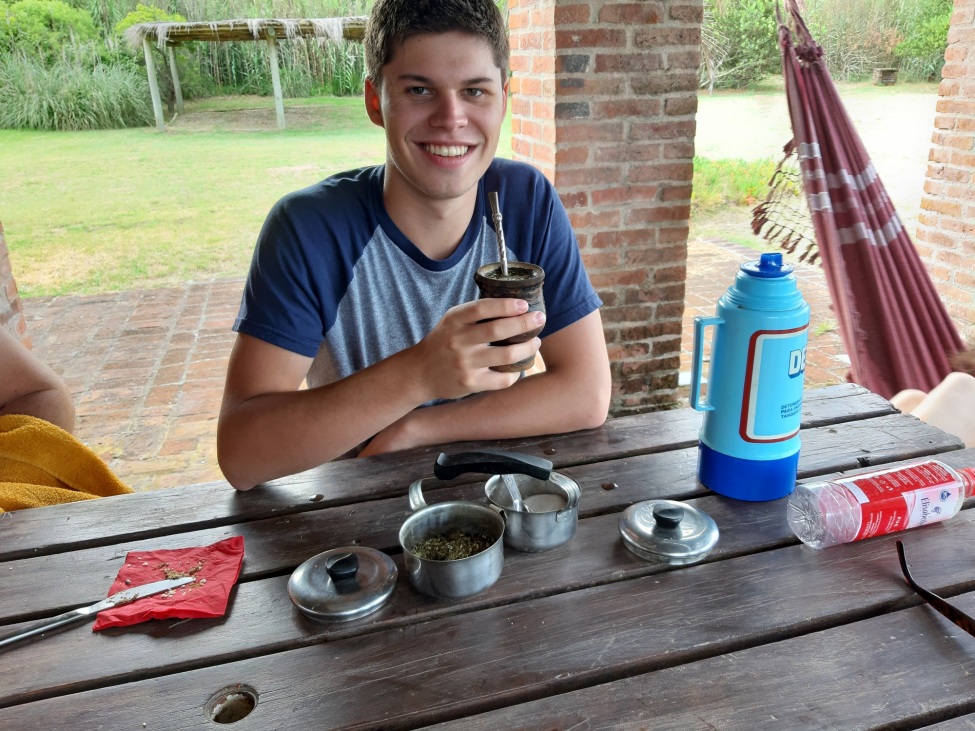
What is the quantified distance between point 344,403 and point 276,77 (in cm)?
849

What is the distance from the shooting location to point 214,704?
631mm

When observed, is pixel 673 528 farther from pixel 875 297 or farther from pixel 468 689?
pixel 875 297

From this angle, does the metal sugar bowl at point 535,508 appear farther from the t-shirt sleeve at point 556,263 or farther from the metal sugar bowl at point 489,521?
the t-shirt sleeve at point 556,263

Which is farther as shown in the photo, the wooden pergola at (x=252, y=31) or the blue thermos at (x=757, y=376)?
the wooden pergola at (x=252, y=31)

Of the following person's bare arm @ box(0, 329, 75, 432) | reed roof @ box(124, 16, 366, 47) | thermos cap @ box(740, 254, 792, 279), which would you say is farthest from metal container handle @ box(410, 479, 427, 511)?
reed roof @ box(124, 16, 366, 47)

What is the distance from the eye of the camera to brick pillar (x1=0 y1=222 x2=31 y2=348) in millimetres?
2469

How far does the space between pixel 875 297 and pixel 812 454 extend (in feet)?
5.12

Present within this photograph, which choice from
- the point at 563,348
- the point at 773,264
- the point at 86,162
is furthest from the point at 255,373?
the point at 86,162

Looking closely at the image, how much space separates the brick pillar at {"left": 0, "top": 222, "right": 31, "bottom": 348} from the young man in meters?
1.73

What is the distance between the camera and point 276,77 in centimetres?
838

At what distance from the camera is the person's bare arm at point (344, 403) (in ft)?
2.94

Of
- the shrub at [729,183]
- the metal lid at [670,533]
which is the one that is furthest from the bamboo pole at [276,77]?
the metal lid at [670,533]

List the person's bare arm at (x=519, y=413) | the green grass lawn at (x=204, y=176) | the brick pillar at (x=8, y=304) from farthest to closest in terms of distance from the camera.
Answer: the green grass lawn at (x=204, y=176), the brick pillar at (x=8, y=304), the person's bare arm at (x=519, y=413)

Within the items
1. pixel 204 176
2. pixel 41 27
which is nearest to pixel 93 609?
pixel 204 176
